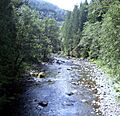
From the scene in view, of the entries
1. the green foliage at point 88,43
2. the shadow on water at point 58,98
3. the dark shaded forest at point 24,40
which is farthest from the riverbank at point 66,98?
the green foliage at point 88,43

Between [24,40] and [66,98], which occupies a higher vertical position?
[24,40]

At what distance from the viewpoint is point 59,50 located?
131 m

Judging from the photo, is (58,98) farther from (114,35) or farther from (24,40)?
(114,35)

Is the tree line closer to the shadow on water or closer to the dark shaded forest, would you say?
the dark shaded forest

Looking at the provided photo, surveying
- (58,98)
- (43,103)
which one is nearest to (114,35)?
(43,103)

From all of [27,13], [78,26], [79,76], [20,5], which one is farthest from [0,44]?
[78,26]

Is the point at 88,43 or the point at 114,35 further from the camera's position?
the point at 88,43

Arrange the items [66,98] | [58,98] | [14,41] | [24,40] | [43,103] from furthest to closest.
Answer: [24,40]
[66,98]
[58,98]
[14,41]
[43,103]

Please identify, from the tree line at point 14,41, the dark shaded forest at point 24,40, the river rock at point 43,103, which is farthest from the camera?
the river rock at point 43,103

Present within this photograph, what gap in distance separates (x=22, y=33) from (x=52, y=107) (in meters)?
12.1

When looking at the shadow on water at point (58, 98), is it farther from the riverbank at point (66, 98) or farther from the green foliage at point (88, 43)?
the green foliage at point (88, 43)

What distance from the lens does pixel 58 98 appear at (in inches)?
1417

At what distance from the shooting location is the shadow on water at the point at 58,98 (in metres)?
29.7

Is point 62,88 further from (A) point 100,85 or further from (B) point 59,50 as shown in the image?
(B) point 59,50
